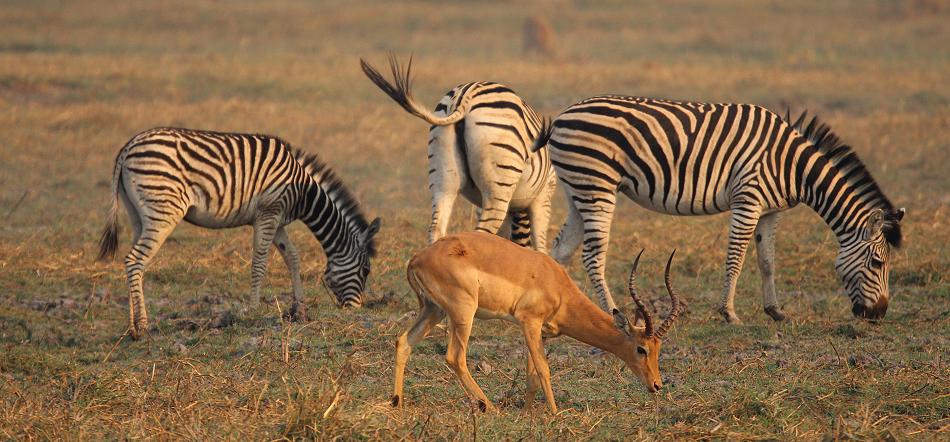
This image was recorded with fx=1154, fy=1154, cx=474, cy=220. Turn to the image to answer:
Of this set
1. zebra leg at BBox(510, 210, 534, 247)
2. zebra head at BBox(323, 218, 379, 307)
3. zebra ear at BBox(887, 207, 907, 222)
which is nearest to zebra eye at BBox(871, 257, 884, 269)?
zebra ear at BBox(887, 207, 907, 222)

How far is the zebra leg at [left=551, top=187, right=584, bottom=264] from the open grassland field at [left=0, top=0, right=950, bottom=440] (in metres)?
0.70

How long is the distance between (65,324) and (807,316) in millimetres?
5581

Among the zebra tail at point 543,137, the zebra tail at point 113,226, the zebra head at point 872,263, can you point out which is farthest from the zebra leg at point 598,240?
the zebra tail at point 113,226

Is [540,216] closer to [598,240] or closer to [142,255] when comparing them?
[598,240]

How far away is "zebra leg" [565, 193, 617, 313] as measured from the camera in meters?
8.80

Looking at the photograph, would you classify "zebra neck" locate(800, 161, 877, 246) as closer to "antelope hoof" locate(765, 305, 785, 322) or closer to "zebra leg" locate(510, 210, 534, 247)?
"antelope hoof" locate(765, 305, 785, 322)

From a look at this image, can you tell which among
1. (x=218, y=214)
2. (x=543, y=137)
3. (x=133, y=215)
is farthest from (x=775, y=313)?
(x=133, y=215)

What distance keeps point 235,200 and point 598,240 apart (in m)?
2.87

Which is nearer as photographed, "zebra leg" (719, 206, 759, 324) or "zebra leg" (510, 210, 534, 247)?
"zebra leg" (719, 206, 759, 324)

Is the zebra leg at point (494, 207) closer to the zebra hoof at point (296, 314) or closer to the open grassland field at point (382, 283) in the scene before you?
the open grassland field at point (382, 283)

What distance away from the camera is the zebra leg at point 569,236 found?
9.18m

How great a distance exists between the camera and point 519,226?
982 centimetres

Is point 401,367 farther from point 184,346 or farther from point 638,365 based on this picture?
point 184,346

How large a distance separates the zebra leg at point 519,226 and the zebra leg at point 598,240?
966mm
